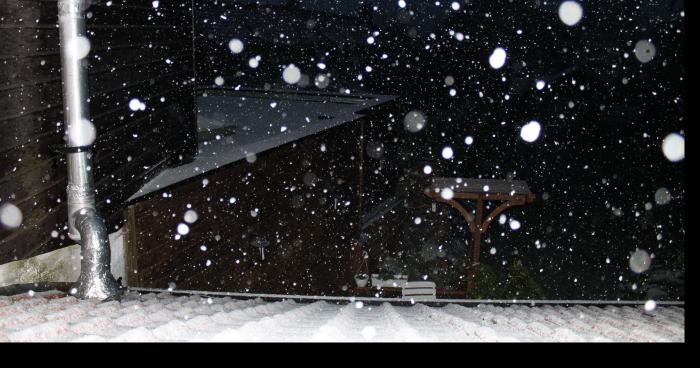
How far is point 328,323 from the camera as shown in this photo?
227 cm

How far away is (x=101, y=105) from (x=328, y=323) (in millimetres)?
3670

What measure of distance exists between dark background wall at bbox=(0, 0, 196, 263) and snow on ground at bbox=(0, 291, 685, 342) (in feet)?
4.06

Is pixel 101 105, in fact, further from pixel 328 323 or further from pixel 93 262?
pixel 328 323

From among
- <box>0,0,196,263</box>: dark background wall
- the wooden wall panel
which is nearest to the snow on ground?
<box>0,0,196,263</box>: dark background wall

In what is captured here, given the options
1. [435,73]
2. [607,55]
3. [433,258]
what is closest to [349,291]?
[433,258]

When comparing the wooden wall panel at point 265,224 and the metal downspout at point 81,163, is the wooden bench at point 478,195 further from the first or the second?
the metal downspout at point 81,163

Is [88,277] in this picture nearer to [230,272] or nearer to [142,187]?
[142,187]

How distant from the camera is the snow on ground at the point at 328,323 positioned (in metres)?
1.89

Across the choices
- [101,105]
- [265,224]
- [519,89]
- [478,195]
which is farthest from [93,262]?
[519,89]

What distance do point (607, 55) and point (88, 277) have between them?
19.9m

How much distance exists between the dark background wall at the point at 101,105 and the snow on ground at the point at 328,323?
1.24 meters

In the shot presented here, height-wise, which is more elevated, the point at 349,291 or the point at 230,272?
the point at 230,272

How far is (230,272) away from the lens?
649cm
